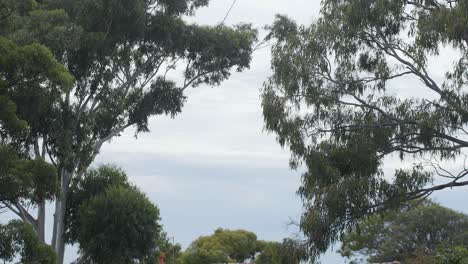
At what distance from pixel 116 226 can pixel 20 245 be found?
13.2 m

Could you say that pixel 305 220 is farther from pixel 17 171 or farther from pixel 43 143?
pixel 43 143

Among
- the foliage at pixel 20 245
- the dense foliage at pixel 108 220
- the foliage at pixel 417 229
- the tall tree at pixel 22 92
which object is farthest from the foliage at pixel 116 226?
the foliage at pixel 417 229

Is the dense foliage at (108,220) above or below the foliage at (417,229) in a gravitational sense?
below

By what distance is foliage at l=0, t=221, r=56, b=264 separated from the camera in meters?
16.4

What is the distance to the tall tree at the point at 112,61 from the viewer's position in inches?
1001

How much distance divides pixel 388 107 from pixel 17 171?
8643 millimetres

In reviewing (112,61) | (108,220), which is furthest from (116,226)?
(112,61)

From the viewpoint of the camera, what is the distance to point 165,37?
29.0m

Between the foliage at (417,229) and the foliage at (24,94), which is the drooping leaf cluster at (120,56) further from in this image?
the foliage at (417,229)

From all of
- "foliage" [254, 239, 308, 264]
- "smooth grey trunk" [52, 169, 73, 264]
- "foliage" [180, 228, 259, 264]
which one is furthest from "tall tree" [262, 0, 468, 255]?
"foliage" [180, 228, 259, 264]

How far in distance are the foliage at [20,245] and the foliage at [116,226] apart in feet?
39.7

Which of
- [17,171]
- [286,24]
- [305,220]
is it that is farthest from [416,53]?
[17,171]

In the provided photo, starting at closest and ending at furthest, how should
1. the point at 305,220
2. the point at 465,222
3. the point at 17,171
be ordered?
the point at 17,171 < the point at 305,220 < the point at 465,222

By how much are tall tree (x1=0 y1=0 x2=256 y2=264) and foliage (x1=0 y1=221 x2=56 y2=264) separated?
6.69m
